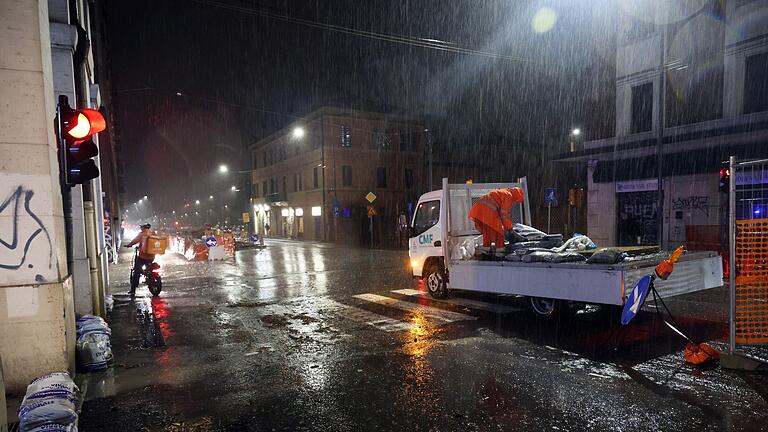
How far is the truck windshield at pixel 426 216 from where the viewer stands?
32.8 feet

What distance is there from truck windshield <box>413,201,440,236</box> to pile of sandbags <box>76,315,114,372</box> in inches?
250

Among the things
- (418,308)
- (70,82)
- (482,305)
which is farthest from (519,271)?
(70,82)

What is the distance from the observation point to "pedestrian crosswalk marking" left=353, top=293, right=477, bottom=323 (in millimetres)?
8125

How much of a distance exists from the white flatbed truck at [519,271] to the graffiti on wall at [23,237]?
646cm

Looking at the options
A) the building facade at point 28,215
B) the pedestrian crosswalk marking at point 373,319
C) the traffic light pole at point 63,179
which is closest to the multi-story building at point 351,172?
the pedestrian crosswalk marking at point 373,319

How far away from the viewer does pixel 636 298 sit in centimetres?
573

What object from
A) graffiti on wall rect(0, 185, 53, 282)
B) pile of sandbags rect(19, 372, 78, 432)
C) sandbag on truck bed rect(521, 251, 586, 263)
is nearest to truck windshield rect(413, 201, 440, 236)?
sandbag on truck bed rect(521, 251, 586, 263)

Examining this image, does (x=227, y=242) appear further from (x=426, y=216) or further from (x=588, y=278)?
(x=588, y=278)

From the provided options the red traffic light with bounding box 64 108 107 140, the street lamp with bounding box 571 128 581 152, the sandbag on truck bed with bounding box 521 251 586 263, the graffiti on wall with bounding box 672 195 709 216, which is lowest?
the sandbag on truck bed with bounding box 521 251 586 263

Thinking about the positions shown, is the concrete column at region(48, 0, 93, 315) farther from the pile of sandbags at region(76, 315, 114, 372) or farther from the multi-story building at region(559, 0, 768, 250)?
the multi-story building at region(559, 0, 768, 250)

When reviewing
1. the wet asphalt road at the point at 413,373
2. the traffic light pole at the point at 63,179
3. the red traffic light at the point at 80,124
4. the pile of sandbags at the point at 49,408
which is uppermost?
the red traffic light at the point at 80,124

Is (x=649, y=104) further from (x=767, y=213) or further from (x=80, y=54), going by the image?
(x=80, y=54)

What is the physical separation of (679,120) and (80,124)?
20691 millimetres

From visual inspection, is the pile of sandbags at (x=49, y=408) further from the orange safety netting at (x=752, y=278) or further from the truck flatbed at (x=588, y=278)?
the orange safety netting at (x=752, y=278)
